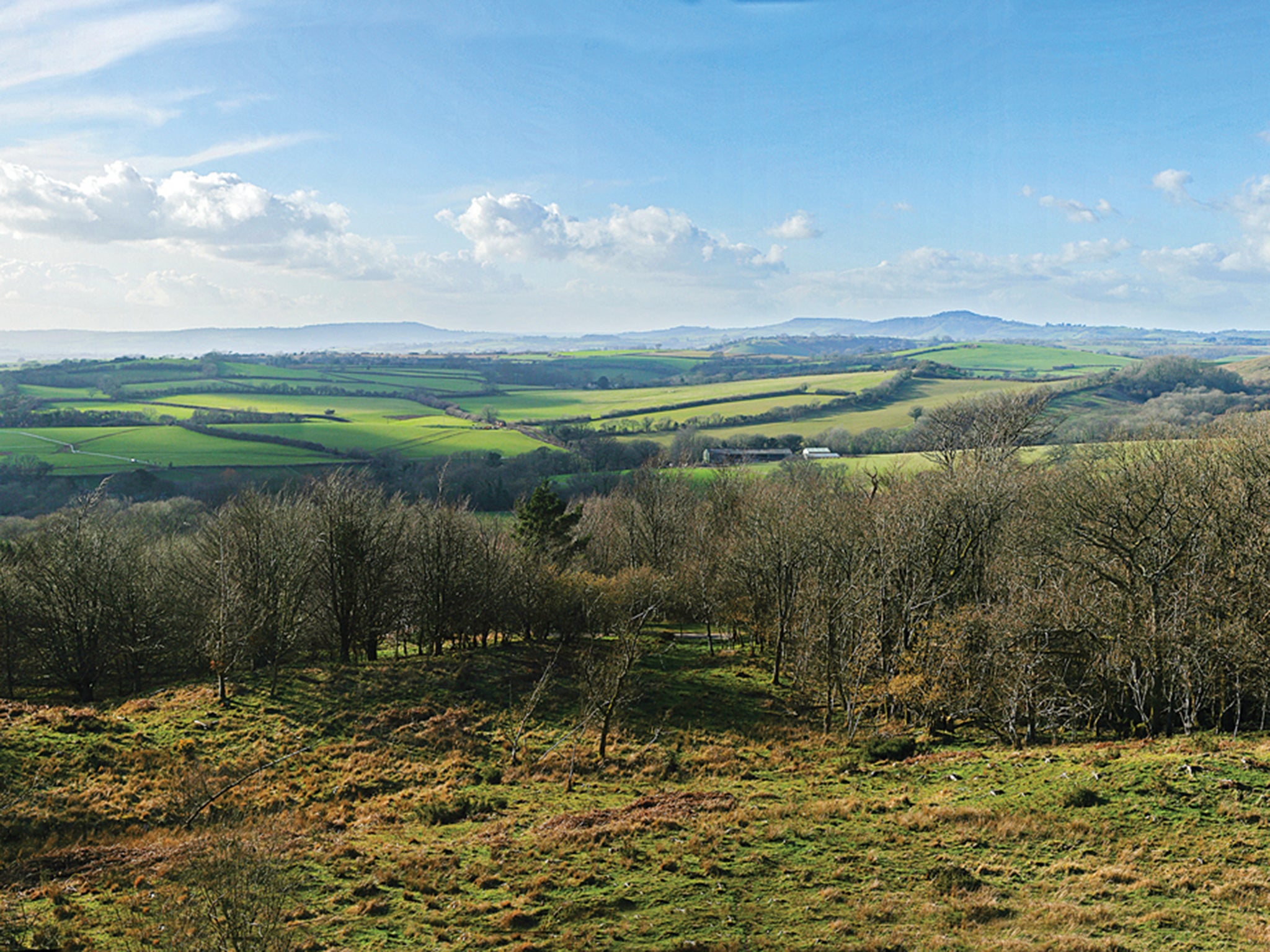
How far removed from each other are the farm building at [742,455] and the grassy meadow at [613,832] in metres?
69.5

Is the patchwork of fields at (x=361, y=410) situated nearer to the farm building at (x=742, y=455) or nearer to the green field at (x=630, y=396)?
the green field at (x=630, y=396)

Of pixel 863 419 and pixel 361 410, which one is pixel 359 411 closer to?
pixel 361 410

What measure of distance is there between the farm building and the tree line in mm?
42397

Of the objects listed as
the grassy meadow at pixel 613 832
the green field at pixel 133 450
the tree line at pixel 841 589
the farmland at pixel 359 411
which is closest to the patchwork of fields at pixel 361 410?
the green field at pixel 133 450

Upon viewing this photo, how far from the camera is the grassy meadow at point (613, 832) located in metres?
14.9

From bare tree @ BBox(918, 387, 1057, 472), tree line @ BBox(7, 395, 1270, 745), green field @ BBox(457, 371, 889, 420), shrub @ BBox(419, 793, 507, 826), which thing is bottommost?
shrub @ BBox(419, 793, 507, 826)

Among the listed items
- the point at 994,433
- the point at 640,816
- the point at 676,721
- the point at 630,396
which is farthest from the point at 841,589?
the point at 630,396

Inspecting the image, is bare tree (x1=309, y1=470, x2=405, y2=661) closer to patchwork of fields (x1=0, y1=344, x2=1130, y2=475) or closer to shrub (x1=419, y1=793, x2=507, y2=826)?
shrub (x1=419, y1=793, x2=507, y2=826)

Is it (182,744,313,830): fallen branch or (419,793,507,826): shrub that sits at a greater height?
(182,744,313,830): fallen branch

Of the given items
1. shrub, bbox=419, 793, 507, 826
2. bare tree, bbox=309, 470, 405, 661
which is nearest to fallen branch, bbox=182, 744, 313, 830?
shrub, bbox=419, 793, 507, 826

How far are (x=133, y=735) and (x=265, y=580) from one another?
450 inches

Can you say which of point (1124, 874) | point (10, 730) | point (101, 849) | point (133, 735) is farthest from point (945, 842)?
point (10, 730)

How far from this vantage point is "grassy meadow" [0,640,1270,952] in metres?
14.9

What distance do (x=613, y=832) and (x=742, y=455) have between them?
85332 mm
